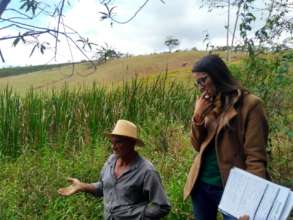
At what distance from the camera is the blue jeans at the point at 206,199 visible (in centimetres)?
336

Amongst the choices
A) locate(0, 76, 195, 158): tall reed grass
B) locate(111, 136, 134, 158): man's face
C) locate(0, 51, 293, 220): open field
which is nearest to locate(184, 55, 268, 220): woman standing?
locate(111, 136, 134, 158): man's face

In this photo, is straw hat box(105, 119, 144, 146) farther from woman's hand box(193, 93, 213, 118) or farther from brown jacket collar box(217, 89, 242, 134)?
brown jacket collar box(217, 89, 242, 134)

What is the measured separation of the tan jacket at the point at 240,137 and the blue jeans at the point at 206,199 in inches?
2.9

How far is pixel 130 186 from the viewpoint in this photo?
366cm

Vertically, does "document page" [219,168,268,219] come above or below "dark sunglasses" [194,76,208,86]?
below


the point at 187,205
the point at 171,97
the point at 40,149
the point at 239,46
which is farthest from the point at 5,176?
the point at 171,97

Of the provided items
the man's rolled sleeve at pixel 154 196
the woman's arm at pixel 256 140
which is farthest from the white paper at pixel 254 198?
the man's rolled sleeve at pixel 154 196

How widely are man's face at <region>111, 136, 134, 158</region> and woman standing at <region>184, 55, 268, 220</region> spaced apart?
494 millimetres

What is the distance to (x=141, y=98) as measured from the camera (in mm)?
9352

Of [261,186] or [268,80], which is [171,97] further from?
[261,186]

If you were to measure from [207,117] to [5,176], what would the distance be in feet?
13.2

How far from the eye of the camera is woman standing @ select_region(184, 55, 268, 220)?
314 cm

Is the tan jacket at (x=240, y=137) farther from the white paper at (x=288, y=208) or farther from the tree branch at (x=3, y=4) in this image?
the tree branch at (x=3, y=4)

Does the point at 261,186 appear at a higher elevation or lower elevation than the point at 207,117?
lower
